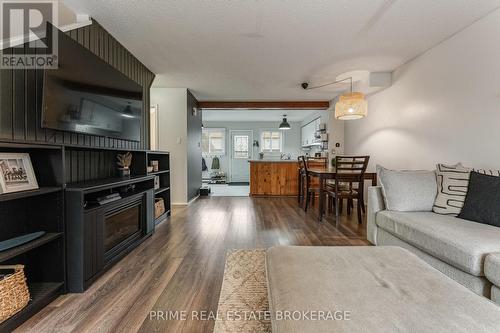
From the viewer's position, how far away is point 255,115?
8.12m

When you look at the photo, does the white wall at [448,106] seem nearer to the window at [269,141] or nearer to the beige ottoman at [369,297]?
the beige ottoman at [369,297]

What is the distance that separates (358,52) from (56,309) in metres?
3.99

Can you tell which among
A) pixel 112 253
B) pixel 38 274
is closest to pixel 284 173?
pixel 112 253

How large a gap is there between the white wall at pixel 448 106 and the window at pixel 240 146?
19.1 ft

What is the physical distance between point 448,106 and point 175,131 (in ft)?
14.1

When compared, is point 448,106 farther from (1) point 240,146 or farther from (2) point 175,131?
(1) point 240,146

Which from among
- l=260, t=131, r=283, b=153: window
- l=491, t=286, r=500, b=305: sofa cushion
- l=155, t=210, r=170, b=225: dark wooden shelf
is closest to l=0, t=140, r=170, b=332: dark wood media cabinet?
l=155, t=210, r=170, b=225: dark wooden shelf

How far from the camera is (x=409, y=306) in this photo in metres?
0.84

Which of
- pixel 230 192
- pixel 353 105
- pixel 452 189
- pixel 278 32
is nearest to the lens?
pixel 452 189

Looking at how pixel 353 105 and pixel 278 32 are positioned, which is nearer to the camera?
pixel 278 32

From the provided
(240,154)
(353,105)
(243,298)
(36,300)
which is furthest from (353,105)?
(240,154)

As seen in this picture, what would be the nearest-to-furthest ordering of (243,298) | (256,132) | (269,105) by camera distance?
(243,298), (269,105), (256,132)

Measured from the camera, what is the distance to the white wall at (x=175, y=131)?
15.4 ft

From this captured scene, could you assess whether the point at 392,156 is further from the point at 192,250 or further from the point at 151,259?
the point at 151,259
